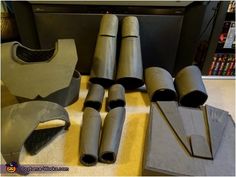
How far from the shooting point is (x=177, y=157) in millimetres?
1187

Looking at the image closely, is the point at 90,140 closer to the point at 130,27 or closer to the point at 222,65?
the point at 130,27

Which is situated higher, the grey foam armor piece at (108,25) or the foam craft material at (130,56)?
the grey foam armor piece at (108,25)

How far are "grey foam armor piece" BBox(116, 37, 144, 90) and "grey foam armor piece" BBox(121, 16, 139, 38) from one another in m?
0.03

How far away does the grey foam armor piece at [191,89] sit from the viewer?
62.4 inches

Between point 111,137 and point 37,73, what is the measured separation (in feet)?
2.10

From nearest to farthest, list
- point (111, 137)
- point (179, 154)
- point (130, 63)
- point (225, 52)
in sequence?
point (179, 154)
point (111, 137)
point (130, 63)
point (225, 52)

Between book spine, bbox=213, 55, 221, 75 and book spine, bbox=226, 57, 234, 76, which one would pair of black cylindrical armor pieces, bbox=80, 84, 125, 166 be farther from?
book spine, bbox=226, 57, 234, 76

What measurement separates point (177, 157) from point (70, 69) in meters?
0.87

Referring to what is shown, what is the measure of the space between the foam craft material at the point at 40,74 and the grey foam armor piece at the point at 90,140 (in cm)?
29

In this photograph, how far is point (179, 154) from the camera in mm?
1203

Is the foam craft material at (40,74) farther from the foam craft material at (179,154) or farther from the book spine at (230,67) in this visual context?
the book spine at (230,67)
